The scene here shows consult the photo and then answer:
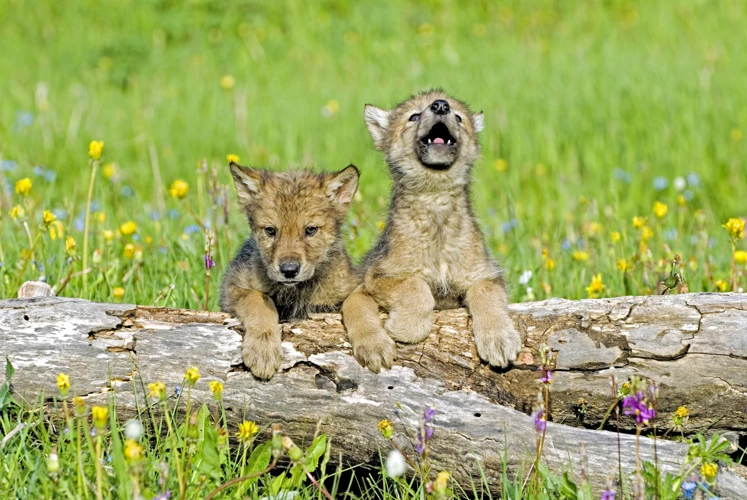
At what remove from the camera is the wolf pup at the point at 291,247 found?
4672 millimetres

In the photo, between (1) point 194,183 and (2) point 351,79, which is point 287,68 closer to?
(2) point 351,79

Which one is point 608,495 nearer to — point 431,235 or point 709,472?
point 709,472

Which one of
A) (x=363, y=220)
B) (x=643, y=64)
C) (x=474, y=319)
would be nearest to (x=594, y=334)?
(x=474, y=319)

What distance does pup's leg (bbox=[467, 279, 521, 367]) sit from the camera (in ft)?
13.7

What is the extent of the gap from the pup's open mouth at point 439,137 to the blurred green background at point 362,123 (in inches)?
23.6

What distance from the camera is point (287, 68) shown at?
1305 cm

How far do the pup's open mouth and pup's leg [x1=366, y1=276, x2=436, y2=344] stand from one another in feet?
2.56

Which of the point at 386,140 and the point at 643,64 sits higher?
the point at 643,64

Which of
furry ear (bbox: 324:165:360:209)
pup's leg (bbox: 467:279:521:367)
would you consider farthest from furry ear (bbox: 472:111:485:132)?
pup's leg (bbox: 467:279:521:367)

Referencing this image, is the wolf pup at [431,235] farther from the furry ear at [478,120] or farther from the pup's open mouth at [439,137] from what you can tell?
the furry ear at [478,120]

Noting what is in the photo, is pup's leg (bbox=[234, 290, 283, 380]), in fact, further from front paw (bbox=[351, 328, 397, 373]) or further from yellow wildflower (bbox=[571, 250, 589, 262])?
yellow wildflower (bbox=[571, 250, 589, 262])

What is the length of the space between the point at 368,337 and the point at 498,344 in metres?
0.60

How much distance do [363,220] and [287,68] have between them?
6593mm

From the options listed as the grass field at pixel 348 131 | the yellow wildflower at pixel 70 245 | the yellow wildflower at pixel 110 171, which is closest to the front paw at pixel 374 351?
the grass field at pixel 348 131
